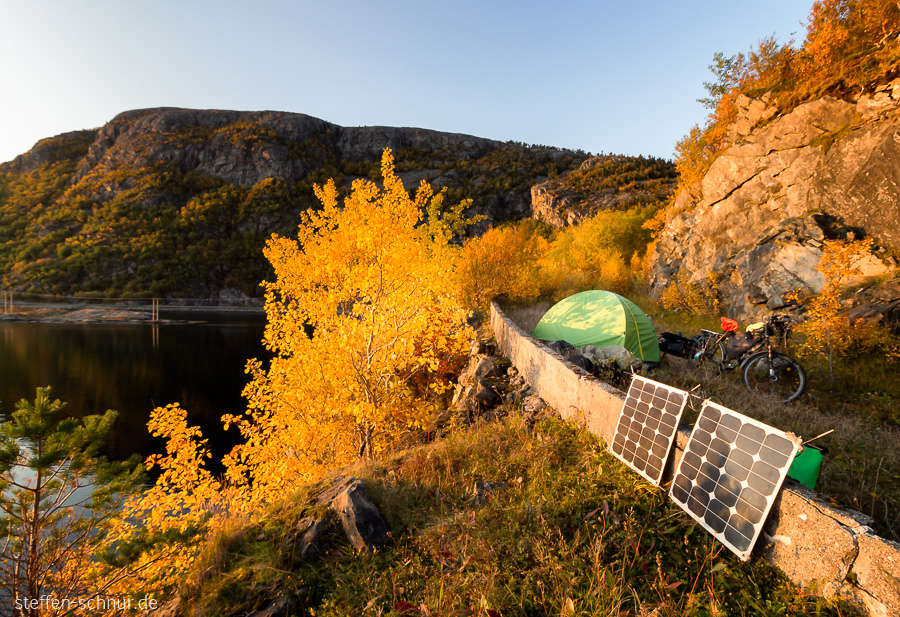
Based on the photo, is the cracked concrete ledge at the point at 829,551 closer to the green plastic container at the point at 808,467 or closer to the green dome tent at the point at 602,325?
the green plastic container at the point at 808,467

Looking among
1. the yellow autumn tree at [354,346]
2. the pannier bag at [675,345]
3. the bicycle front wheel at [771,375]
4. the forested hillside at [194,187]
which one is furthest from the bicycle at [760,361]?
the forested hillside at [194,187]

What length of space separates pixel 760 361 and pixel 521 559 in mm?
6815

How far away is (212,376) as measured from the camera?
2781 centimetres

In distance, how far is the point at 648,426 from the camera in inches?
157

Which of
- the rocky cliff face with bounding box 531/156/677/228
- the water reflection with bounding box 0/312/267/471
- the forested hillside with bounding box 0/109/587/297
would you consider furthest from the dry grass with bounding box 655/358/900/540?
the forested hillside with bounding box 0/109/587/297

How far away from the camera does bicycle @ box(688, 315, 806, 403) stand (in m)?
6.71

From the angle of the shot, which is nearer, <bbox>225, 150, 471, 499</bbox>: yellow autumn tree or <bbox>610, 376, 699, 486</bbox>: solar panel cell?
<bbox>610, 376, 699, 486</bbox>: solar panel cell

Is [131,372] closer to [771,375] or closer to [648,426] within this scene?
[648,426]

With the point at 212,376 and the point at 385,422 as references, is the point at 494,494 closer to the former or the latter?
the point at 385,422

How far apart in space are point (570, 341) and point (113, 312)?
247 ft

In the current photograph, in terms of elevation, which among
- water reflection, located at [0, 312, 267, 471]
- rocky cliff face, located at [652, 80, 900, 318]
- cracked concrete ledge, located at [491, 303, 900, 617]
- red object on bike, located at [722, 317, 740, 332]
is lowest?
water reflection, located at [0, 312, 267, 471]

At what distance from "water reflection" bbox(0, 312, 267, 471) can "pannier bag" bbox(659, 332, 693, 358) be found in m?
18.8

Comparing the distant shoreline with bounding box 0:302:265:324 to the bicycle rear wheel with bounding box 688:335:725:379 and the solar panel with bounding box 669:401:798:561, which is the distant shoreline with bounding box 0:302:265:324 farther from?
the solar panel with bounding box 669:401:798:561

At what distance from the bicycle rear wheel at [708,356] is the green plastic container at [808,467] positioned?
4482mm
